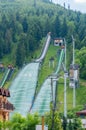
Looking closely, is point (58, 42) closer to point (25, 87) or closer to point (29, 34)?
point (29, 34)

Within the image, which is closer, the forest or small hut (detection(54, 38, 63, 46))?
the forest

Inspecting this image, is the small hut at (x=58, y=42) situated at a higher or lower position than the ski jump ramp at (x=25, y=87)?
higher

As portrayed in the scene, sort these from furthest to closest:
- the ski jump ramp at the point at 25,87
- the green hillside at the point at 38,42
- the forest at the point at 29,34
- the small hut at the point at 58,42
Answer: the small hut at the point at 58,42
the forest at the point at 29,34
the green hillside at the point at 38,42
the ski jump ramp at the point at 25,87

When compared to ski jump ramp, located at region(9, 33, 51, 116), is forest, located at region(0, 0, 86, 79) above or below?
above

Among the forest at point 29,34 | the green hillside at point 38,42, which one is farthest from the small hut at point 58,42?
the forest at point 29,34

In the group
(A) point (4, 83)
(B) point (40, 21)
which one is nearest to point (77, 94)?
(A) point (4, 83)

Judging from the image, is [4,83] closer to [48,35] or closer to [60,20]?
[48,35]

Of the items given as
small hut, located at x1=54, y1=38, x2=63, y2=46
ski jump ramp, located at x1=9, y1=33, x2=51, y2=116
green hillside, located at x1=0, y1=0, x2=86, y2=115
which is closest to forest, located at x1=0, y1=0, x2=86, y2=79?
green hillside, located at x1=0, y1=0, x2=86, y2=115

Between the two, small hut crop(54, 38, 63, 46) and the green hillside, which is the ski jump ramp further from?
small hut crop(54, 38, 63, 46)

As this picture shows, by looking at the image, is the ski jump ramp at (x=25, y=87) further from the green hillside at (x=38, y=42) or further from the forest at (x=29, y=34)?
the forest at (x=29, y=34)

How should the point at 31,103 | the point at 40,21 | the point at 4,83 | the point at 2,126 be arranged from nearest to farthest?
the point at 2,126 < the point at 31,103 < the point at 4,83 < the point at 40,21

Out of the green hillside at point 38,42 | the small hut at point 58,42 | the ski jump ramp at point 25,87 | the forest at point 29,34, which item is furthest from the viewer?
the small hut at point 58,42
